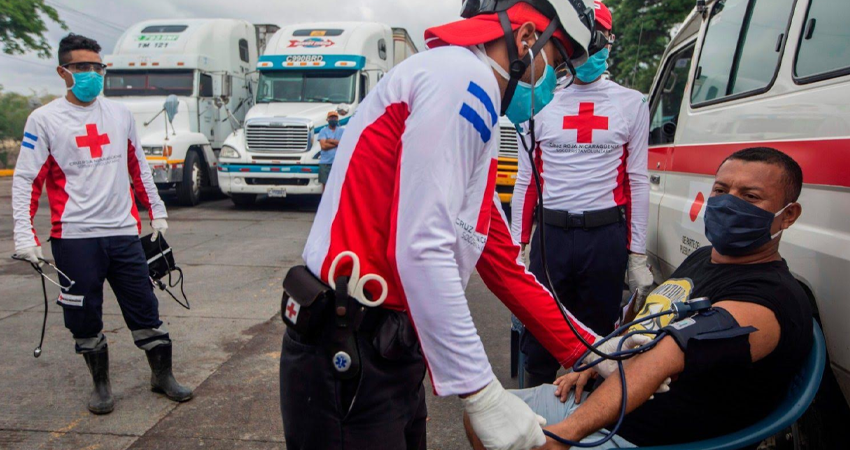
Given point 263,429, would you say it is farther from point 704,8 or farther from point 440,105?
point 704,8

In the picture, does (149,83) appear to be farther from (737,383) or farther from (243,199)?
(737,383)

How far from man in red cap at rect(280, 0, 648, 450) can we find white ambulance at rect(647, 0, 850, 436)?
3.82ft

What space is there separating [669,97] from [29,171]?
4.07 m

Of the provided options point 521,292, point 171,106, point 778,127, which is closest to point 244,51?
point 171,106

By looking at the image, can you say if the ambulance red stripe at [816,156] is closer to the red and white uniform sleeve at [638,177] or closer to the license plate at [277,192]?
the red and white uniform sleeve at [638,177]

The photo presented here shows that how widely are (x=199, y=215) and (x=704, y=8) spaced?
996 centimetres

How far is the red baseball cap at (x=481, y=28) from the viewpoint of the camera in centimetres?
140

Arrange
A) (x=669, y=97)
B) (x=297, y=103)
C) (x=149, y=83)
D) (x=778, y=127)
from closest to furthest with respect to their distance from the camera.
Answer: (x=778, y=127)
(x=669, y=97)
(x=297, y=103)
(x=149, y=83)

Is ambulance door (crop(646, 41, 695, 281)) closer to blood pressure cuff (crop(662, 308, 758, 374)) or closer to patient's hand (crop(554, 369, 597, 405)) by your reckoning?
patient's hand (crop(554, 369, 597, 405))

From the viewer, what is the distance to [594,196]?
3.32 meters

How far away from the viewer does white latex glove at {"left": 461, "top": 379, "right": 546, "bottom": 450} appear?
1.34 metres

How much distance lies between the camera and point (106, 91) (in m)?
12.9

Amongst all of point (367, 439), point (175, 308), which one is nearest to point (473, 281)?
point (175, 308)

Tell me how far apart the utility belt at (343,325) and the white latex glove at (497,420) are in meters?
0.20
